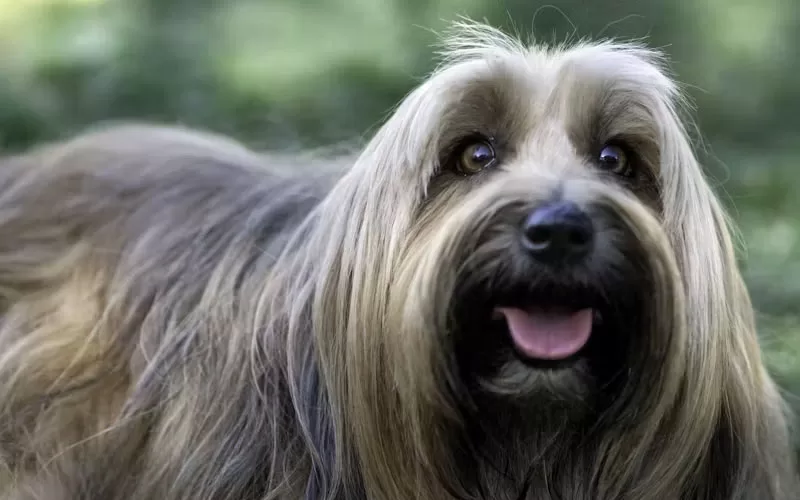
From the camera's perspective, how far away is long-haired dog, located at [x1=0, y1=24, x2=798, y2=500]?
156 cm

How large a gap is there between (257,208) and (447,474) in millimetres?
706

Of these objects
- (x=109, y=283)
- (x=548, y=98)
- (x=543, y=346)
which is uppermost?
(x=548, y=98)

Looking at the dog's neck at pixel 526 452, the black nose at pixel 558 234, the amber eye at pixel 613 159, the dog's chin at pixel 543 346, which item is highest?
the amber eye at pixel 613 159

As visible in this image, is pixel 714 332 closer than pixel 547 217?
No

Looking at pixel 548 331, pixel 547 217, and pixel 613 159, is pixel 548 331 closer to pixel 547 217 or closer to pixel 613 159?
pixel 547 217

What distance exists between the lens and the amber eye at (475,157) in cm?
172

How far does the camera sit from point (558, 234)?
4.86 ft

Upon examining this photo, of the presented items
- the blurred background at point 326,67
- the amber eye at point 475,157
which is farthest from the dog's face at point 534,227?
the blurred background at point 326,67

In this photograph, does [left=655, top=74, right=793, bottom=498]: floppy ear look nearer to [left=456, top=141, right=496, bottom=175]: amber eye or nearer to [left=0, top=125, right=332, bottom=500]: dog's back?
[left=456, top=141, right=496, bottom=175]: amber eye

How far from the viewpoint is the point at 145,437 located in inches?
79.4

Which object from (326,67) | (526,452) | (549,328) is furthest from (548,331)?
(326,67)

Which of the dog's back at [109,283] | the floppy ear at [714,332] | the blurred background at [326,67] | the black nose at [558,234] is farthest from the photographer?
the blurred background at [326,67]

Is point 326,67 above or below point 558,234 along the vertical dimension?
below

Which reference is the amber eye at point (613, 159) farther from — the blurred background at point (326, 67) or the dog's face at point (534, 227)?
the blurred background at point (326, 67)
